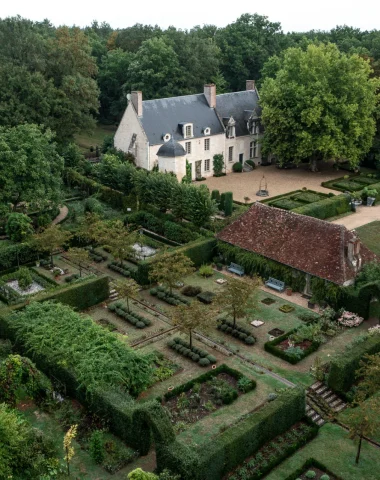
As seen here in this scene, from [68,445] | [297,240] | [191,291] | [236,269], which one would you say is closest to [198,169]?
[236,269]

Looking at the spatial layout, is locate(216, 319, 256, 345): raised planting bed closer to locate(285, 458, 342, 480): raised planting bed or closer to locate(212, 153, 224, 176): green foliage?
locate(285, 458, 342, 480): raised planting bed

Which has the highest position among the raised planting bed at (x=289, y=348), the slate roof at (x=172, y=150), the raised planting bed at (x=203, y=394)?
the slate roof at (x=172, y=150)

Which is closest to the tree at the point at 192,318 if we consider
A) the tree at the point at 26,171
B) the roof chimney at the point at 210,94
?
the tree at the point at 26,171

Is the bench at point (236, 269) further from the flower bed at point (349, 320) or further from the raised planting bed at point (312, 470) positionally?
the raised planting bed at point (312, 470)

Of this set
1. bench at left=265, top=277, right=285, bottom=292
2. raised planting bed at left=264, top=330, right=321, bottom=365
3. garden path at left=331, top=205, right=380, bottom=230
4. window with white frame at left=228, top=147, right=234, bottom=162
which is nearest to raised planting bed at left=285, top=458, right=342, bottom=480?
raised planting bed at left=264, top=330, right=321, bottom=365

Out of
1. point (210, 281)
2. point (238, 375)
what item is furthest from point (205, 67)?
point (238, 375)

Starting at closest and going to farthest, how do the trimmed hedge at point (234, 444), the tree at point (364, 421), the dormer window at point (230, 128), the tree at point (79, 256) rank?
1. the trimmed hedge at point (234, 444)
2. the tree at point (364, 421)
3. the tree at point (79, 256)
4. the dormer window at point (230, 128)

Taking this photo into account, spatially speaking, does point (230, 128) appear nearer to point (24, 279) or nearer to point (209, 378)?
point (24, 279)
